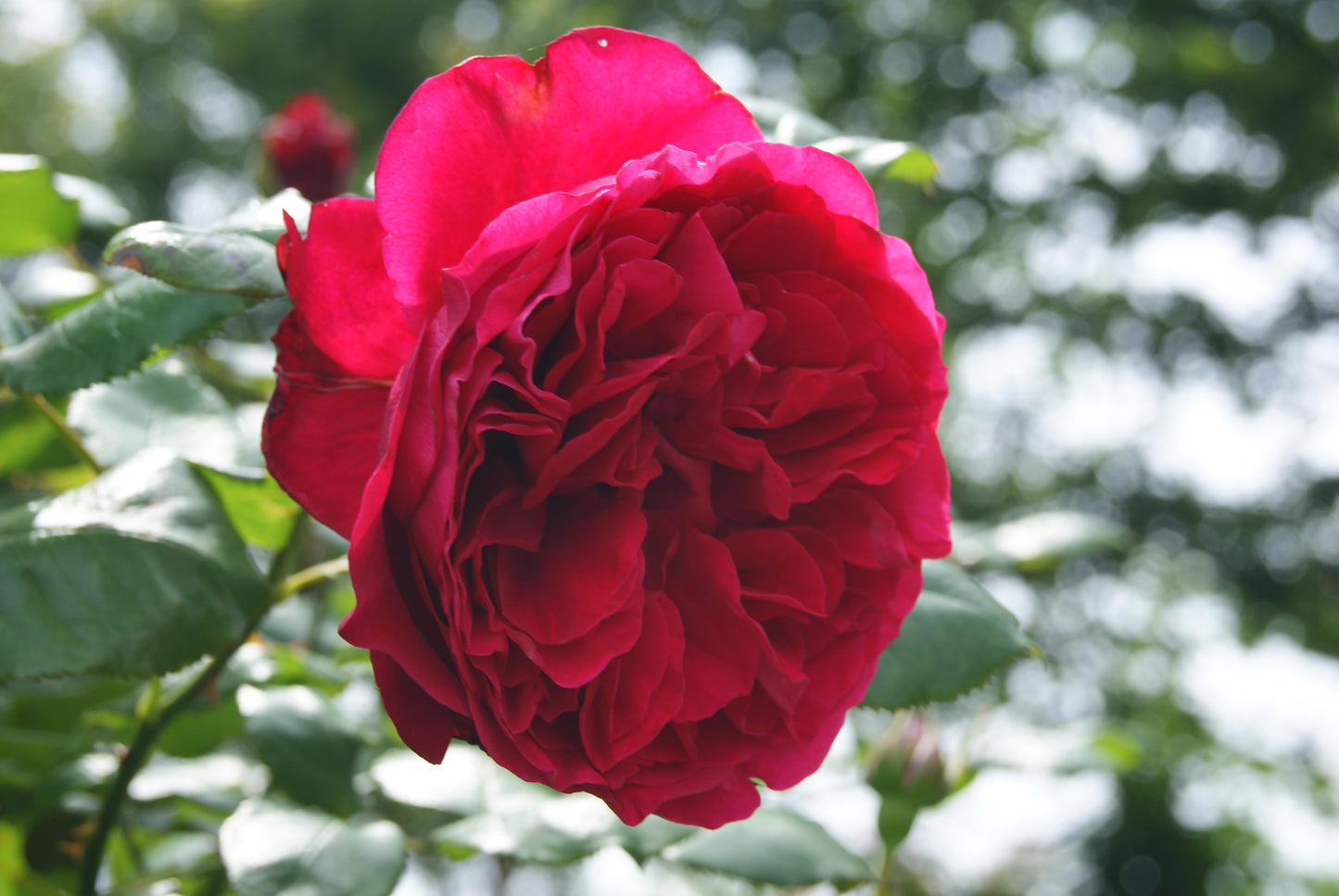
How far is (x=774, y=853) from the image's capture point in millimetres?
525

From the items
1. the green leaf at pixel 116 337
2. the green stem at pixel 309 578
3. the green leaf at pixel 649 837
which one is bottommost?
the green leaf at pixel 649 837

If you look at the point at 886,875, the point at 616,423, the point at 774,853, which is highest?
the point at 616,423

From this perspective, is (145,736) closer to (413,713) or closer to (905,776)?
(413,713)

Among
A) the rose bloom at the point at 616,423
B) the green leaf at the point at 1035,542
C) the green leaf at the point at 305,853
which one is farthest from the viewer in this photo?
the green leaf at the point at 1035,542

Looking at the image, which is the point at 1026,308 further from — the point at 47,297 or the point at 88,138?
the point at 88,138

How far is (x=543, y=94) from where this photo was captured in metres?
0.33

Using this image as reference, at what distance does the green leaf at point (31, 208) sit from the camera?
55 cm

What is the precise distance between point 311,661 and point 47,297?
35 cm

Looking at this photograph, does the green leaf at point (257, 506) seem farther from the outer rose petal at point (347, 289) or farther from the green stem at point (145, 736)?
the outer rose petal at point (347, 289)

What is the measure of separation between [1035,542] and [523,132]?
2.53 feet

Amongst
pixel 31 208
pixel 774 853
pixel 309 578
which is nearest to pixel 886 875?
pixel 774 853

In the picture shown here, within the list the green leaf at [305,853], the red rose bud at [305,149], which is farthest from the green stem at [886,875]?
the red rose bud at [305,149]

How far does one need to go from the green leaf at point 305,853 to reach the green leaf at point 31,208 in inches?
14.1

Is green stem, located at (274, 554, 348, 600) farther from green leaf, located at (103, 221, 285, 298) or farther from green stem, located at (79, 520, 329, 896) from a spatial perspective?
green leaf, located at (103, 221, 285, 298)
